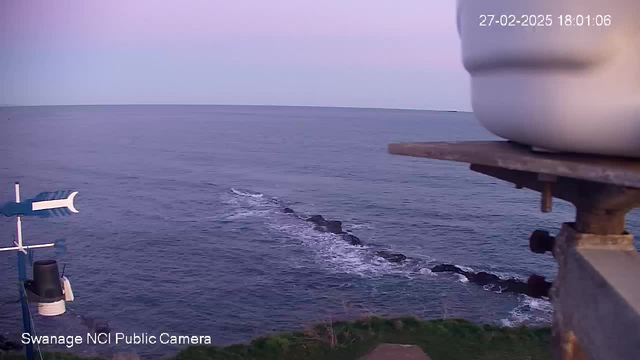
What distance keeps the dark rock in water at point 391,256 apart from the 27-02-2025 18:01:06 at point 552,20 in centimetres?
3133

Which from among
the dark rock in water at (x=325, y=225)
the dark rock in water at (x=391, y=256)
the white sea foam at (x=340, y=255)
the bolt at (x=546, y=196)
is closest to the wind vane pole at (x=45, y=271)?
the bolt at (x=546, y=196)

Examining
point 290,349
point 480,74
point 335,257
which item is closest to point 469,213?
point 335,257

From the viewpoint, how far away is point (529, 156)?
2.78 meters

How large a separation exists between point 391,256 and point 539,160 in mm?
32300

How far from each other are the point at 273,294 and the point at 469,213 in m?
22.9

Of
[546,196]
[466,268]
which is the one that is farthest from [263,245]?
[546,196]

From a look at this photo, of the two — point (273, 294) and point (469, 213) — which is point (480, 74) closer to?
point (273, 294)

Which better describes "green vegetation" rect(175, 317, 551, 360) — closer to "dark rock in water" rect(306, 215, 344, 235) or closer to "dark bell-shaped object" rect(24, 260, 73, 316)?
"dark bell-shaped object" rect(24, 260, 73, 316)

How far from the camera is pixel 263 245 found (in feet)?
121

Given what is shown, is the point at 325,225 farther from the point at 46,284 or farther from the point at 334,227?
the point at 46,284

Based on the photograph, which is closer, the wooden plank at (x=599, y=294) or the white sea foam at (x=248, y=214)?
the wooden plank at (x=599, y=294)

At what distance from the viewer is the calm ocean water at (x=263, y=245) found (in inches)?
1033

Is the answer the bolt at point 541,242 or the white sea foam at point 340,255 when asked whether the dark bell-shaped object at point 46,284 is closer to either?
the bolt at point 541,242

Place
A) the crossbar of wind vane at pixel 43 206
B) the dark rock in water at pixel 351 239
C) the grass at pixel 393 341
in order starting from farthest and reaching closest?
the dark rock in water at pixel 351 239
the grass at pixel 393 341
the crossbar of wind vane at pixel 43 206
